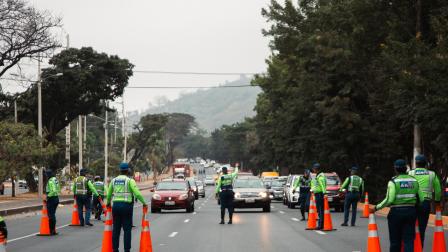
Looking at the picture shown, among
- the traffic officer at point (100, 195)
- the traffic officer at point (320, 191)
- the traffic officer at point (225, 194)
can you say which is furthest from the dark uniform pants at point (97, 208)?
the traffic officer at point (320, 191)

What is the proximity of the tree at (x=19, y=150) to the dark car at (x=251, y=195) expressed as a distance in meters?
19.4

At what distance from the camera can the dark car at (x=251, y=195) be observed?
36656mm

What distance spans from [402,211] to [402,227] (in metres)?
0.27

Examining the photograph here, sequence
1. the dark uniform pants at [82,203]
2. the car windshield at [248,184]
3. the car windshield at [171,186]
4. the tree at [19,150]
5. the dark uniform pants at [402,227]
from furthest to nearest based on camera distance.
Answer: the tree at [19,150]
the car windshield at [171,186]
the car windshield at [248,184]
the dark uniform pants at [82,203]
the dark uniform pants at [402,227]

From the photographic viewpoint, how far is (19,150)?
52.4m

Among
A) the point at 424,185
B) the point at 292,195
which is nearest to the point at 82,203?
the point at 424,185

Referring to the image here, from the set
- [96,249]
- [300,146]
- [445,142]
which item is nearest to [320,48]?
[300,146]

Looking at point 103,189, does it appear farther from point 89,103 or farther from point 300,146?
point 89,103

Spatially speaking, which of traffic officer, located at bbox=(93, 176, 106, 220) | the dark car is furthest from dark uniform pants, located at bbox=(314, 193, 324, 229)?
the dark car

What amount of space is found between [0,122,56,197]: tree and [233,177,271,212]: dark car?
63.5 ft

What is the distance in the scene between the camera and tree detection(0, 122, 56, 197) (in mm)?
52353

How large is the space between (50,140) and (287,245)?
152 feet

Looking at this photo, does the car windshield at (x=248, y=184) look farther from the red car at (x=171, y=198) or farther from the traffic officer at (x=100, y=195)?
the traffic officer at (x=100, y=195)

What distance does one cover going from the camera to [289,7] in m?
54.6
